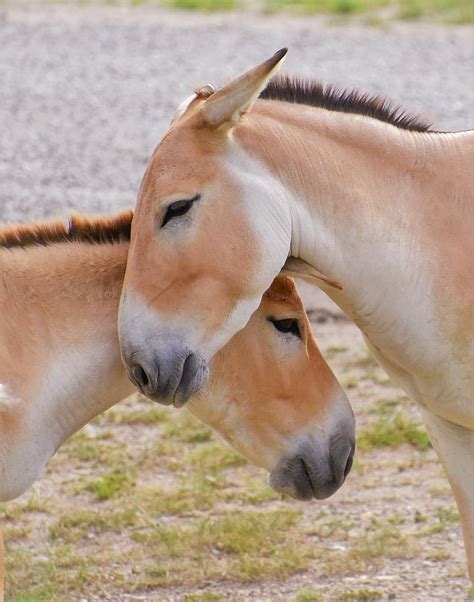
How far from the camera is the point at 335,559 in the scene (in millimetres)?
5758

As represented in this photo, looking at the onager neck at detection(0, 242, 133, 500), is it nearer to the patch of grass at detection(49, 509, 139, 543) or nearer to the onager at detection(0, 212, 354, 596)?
the onager at detection(0, 212, 354, 596)

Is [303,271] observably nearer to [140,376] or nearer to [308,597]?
[140,376]

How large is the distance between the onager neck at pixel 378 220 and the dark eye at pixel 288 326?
0.35 metres

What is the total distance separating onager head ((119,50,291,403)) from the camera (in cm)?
402

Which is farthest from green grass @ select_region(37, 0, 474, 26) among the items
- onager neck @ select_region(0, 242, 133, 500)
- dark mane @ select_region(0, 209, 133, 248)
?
onager neck @ select_region(0, 242, 133, 500)

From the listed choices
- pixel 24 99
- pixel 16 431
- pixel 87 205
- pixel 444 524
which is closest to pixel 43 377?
pixel 16 431

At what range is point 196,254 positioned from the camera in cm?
403

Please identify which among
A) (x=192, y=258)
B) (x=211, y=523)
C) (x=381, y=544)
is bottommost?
(x=211, y=523)

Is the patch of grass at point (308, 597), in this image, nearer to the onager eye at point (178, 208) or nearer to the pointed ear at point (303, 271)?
the pointed ear at point (303, 271)

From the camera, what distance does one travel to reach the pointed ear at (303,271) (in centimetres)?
423

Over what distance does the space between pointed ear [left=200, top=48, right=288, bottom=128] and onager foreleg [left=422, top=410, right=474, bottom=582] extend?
1.37m

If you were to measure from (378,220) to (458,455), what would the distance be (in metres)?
1.02

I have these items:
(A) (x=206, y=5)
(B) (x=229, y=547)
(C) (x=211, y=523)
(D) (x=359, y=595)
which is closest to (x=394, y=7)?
(A) (x=206, y=5)

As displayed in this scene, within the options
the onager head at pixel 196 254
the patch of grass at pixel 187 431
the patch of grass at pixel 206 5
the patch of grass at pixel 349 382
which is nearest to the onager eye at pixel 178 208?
the onager head at pixel 196 254
